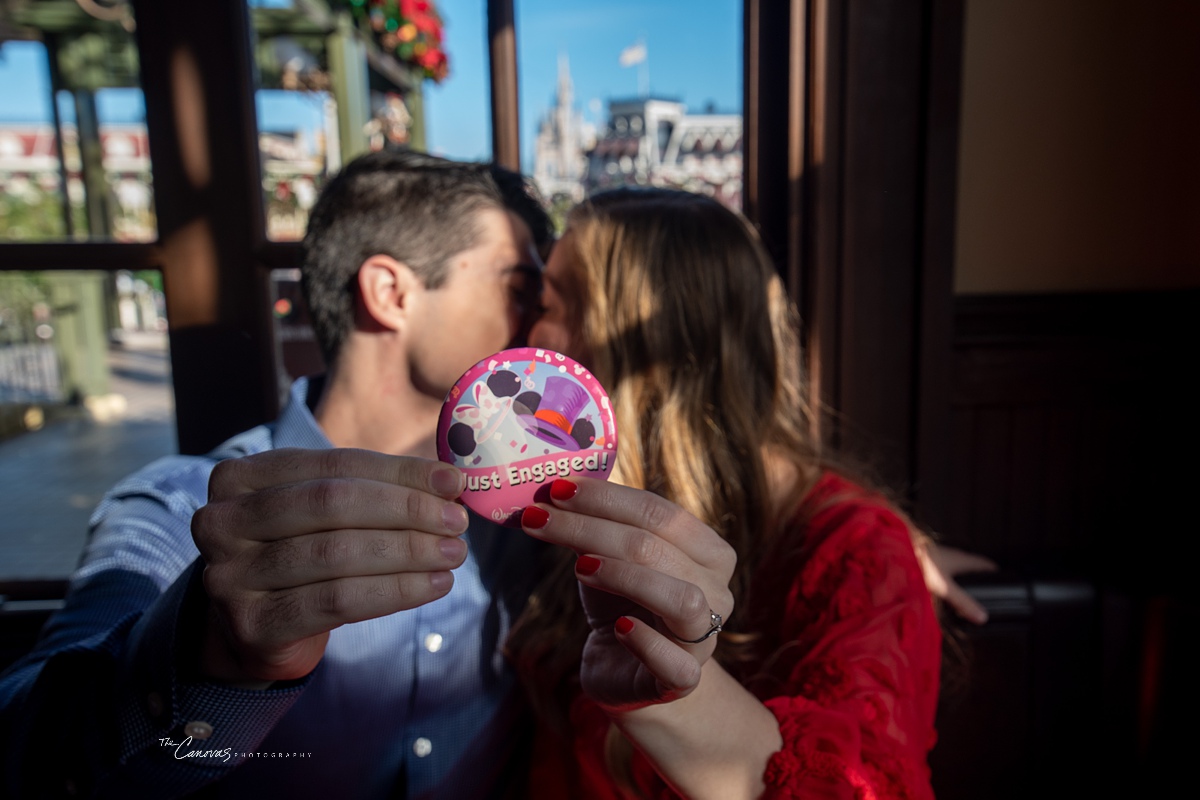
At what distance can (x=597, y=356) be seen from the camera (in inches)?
34.2

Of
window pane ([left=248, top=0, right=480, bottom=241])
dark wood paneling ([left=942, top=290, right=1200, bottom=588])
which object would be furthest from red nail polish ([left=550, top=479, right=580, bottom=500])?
dark wood paneling ([left=942, top=290, right=1200, bottom=588])

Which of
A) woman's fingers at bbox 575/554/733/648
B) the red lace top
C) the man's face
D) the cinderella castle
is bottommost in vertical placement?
the red lace top

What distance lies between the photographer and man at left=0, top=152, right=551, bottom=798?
0.51 metres

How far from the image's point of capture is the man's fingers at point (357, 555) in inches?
19.8

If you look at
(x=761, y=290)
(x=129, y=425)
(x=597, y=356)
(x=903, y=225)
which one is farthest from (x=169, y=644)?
(x=129, y=425)

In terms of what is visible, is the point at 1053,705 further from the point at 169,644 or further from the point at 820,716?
the point at 169,644

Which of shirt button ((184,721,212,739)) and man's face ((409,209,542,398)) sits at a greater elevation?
man's face ((409,209,542,398))

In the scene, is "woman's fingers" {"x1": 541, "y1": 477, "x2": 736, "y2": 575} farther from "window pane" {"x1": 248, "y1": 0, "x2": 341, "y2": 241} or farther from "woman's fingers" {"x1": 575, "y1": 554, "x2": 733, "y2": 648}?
"window pane" {"x1": 248, "y1": 0, "x2": 341, "y2": 241}

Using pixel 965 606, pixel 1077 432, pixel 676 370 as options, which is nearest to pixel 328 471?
pixel 676 370

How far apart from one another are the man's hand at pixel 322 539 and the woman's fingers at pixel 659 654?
0.49 ft

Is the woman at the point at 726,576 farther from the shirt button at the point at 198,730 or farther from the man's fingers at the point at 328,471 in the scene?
the shirt button at the point at 198,730

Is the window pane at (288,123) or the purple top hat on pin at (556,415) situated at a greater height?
the window pane at (288,123)

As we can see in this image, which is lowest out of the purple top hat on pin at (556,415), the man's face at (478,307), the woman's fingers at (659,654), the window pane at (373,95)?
the woman's fingers at (659,654)

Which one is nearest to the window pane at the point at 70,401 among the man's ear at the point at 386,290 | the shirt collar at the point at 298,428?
the shirt collar at the point at 298,428
